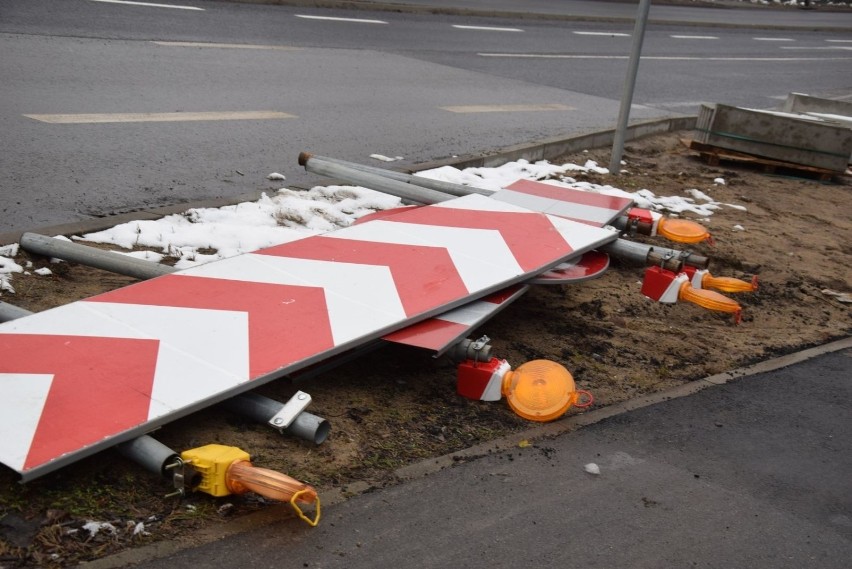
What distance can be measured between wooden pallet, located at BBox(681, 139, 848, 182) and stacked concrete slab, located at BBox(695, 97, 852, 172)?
4 centimetres

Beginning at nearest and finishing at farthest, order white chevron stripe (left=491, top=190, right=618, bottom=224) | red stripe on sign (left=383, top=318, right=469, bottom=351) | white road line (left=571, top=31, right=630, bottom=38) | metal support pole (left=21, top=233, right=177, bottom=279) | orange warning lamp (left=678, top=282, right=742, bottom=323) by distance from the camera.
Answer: red stripe on sign (left=383, top=318, right=469, bottom=351), metal support pole (left=21, top=233, right=177, bottom=279), orange warning lamp (left=678, top=282, right=742, bottom=323), white chevron stripe (left=491, top=190, right=618, bottom=224), white road line (left=571, top=31, right=630, bottom=38)

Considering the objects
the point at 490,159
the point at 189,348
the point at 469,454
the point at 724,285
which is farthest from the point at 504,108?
the point at 189,348

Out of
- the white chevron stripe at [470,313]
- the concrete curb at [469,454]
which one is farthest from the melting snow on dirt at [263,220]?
the concrete curb at [469,454]

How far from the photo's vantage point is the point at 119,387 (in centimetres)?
327

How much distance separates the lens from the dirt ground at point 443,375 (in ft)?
9.68

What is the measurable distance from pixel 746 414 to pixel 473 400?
137 cm

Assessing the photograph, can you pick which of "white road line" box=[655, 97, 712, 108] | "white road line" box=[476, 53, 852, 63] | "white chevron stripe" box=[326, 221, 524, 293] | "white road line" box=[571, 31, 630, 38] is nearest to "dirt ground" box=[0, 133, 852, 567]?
"white chevron stripe" box=[326, 221, 524, 293]

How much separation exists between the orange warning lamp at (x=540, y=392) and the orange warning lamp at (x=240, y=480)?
4.06ft

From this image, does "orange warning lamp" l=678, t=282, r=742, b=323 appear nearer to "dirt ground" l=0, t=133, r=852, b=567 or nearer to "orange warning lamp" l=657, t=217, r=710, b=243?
"dirt ground" l=0, t=133, r=852, b=567

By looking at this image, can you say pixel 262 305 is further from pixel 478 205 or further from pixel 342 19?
pixel 342 19

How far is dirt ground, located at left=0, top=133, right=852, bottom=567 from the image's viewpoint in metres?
2.95

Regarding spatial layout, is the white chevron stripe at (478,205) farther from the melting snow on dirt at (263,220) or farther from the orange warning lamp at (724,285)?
the orange warning lamp at (724,285)

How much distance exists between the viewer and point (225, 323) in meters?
3.83

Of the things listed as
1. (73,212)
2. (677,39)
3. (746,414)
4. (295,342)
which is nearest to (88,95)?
(73,212)
